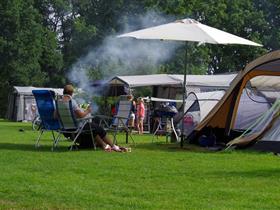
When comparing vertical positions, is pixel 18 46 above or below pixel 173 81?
above

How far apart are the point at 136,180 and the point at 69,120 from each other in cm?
372

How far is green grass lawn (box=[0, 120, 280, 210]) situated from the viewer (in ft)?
16.0

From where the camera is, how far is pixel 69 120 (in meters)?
9.74

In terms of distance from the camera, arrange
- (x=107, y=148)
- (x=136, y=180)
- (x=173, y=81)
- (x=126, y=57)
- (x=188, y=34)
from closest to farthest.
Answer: (x=136, y=180), (x=107, y=148), (x=188, y=34), (x=173, y=81), (x=126, y=57)

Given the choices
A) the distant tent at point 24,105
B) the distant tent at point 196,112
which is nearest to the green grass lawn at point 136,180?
the distant tent at point 196,112

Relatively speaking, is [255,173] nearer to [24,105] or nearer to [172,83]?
[172,83]

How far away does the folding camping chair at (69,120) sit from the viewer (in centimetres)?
955

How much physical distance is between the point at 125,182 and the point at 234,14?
38428mm

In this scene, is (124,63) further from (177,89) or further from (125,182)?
(125,182)

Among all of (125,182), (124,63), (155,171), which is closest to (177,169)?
(155,171)

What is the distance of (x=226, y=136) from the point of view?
11.7 m

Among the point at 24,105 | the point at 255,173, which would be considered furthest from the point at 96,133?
the point at 24,105

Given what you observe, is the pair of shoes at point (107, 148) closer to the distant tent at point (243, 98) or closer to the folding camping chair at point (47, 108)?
the folding camping chair at point (47, 108)

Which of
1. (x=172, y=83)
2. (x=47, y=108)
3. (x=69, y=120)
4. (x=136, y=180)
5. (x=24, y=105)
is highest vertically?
(x=172, y=83)
